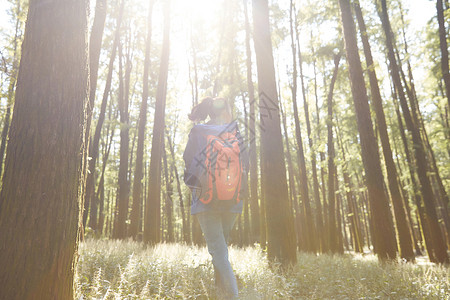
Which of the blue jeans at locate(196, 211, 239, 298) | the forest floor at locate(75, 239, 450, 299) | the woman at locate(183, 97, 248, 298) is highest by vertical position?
the woman at locate(183, 97, 248, 298)

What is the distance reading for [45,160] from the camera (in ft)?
6.70

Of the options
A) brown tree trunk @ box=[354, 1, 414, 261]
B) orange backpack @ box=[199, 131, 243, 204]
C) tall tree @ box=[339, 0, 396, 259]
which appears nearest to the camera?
orange backpack @ box=[199, 131, 243, 204]

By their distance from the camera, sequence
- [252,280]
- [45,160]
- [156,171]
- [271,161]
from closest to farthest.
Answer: [45,160] < [252,280] < [271,161] < [156,171]

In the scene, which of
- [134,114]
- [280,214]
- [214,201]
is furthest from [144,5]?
[214,201]

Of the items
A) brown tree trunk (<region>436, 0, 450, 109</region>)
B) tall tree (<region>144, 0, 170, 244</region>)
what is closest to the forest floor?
tall tree (<region>144, 0, 170, 244</region>)

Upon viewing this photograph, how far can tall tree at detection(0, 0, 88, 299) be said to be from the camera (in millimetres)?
1898

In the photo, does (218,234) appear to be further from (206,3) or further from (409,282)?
(206,3)

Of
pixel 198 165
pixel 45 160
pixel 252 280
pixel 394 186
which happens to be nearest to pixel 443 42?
pixel 394 186

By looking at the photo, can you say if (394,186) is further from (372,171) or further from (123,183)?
(123,183)

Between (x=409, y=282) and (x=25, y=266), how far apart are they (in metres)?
5.36

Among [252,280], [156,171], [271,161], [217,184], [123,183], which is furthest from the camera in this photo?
[123,183]

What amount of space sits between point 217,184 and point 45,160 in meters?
1.64

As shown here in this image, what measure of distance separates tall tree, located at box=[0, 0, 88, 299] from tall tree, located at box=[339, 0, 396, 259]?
732 cm

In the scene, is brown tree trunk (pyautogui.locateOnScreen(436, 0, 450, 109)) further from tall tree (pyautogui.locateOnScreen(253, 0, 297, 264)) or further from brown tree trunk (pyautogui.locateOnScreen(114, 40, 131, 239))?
brown tree trunk (pyautogui.locateOnScreen(114, 40, 131, 239))
